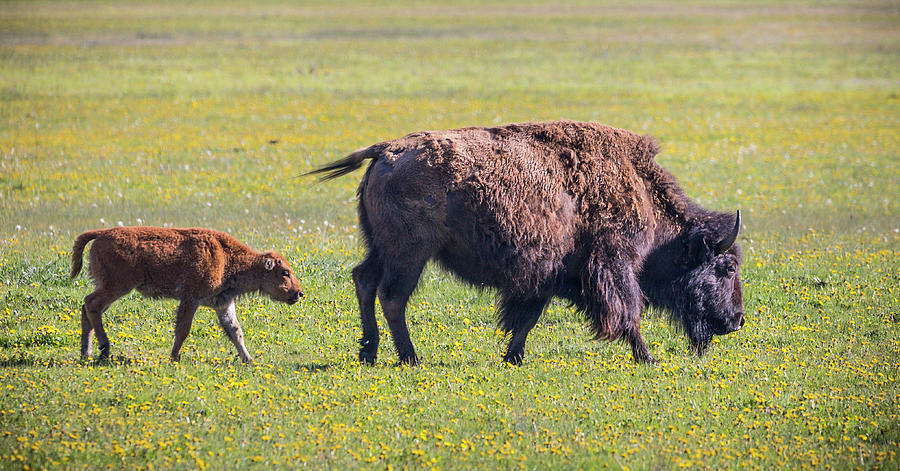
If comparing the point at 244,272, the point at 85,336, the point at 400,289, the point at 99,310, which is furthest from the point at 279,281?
the point at 85,336

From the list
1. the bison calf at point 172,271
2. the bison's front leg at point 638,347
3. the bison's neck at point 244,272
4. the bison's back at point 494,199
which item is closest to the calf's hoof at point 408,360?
the bison's back at point 494,199

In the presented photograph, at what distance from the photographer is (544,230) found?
8844 mm

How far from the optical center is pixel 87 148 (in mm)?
20828

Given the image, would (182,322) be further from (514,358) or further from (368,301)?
(514,358)

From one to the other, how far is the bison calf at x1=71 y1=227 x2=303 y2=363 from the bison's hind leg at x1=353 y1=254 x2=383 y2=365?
33.5 inches

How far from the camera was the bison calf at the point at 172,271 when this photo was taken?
826 centimetres

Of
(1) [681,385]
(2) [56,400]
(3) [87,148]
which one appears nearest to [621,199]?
(1) [681,385]

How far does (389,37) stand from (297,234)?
108 feet

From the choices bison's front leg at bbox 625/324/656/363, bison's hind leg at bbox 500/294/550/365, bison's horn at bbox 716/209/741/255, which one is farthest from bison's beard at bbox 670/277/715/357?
bison's hind leg at bbox 500/294/550/365

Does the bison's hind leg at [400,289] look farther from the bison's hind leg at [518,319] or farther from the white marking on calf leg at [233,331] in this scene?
the white marking on calf leg at [233,331]

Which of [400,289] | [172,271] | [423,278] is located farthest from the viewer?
[423,278]

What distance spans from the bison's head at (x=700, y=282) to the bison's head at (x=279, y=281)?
3.54 m

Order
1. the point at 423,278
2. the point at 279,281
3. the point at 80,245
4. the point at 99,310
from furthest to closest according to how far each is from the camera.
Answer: the point at 423,278
the point at 279,281
the point at 80,245
the point at 99,310

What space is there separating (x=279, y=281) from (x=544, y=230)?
2542 mm
